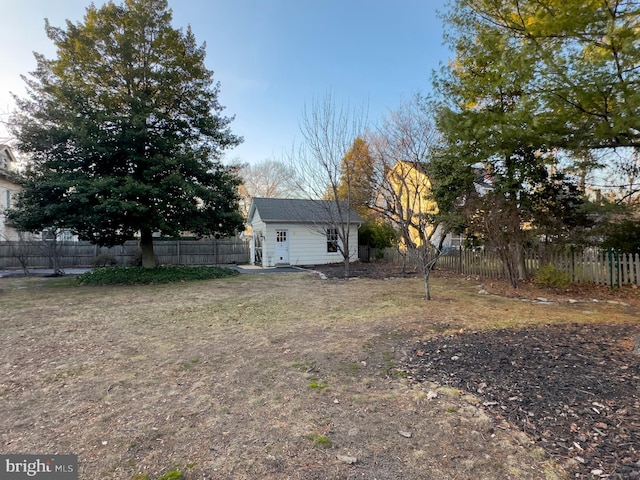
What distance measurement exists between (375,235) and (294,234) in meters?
4.67

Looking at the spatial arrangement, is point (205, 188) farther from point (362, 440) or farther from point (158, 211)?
point (362, 440)

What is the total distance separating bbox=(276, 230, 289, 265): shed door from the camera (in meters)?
17.3

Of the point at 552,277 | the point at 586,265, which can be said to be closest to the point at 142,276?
the point at 552,277

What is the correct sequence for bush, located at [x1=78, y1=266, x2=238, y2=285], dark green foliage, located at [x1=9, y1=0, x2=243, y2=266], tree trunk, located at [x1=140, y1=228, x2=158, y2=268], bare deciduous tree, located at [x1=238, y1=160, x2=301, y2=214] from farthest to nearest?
bare deciduous tree, located at [x1=238, y1=160, x2=301, y2=214] → tree trunk, located at [x1=140, y1=228, x2=158, y2=268] → bush, located at [x1=78, y1=266, x2=238, y2=285] → dark green foliage, located at [x1=9, y1=0, x2=243, y2=266]

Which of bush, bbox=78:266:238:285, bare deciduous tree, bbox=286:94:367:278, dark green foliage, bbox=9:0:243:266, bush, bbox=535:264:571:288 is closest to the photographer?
bush, bbox=535:264:571:288

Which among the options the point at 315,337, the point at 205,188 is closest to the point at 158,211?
the point at 205,188

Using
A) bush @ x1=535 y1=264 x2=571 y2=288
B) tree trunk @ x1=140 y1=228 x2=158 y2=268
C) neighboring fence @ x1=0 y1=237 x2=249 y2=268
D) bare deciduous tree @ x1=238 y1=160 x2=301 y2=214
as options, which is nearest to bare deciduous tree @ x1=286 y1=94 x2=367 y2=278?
tree trunk @ x1=140 y1=228 x2=158 y2=268

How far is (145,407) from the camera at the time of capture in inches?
105

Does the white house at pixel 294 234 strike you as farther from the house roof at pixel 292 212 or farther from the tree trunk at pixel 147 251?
the tree trunk at pixel 147 251

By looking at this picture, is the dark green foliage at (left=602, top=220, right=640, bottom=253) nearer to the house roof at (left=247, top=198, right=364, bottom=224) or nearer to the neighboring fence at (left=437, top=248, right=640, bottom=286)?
the neighboring fence at (left=437, top=248, right=640, bottom=286)

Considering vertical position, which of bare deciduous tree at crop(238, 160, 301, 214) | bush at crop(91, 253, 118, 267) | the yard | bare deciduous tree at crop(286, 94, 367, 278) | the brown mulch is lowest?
the yard

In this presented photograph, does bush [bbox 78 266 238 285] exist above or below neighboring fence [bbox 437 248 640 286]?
below

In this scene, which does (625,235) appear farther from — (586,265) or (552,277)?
(552,277)

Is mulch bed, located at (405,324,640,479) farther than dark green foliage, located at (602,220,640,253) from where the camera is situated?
No
